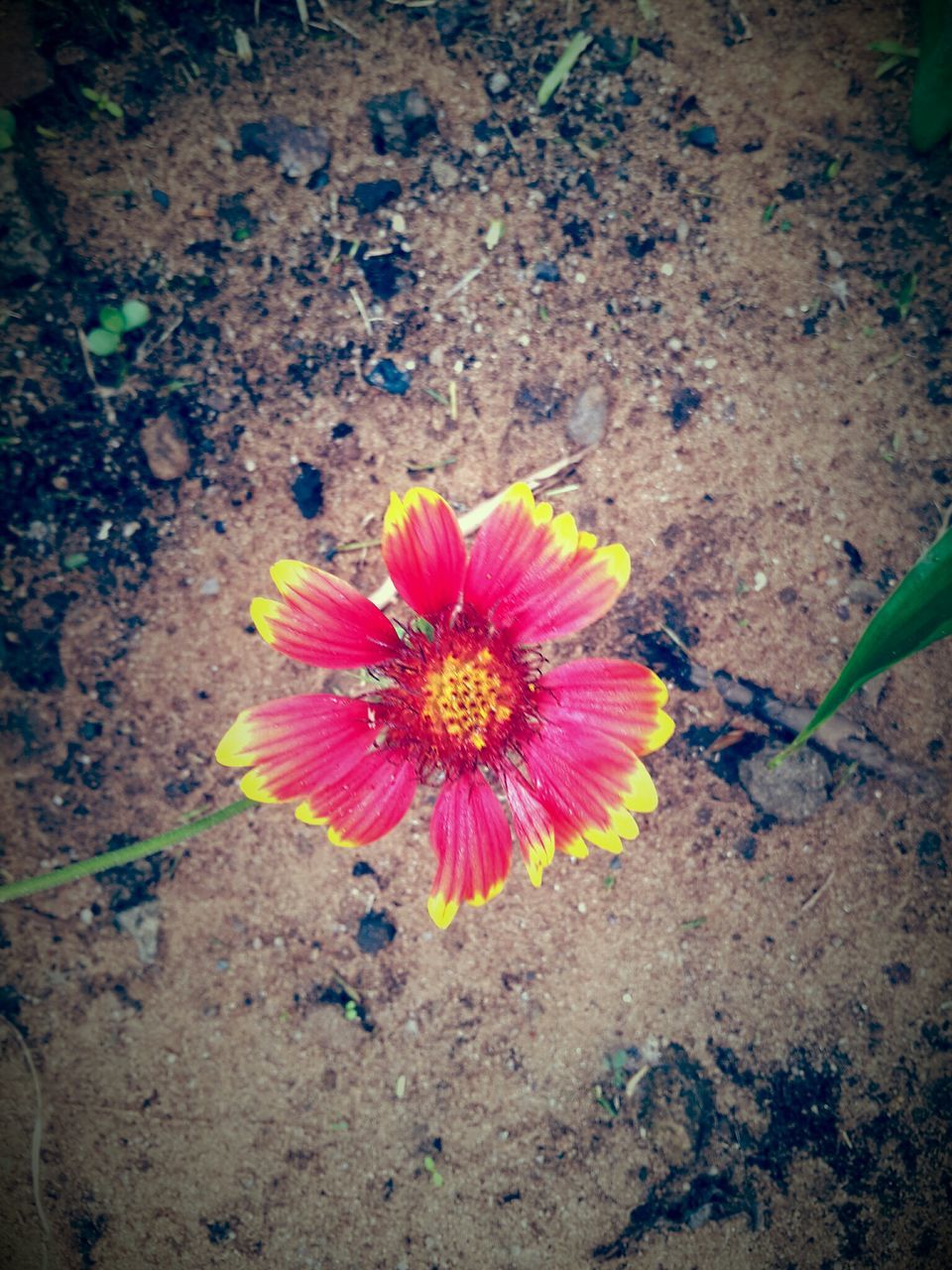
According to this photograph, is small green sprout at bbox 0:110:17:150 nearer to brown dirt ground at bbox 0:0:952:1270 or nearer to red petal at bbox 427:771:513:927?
brown dirt ground at bbox 0:0:952:1270

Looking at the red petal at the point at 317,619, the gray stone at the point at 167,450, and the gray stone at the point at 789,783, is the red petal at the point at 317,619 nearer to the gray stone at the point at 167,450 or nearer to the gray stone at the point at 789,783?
the gray stone at the point at 167,450

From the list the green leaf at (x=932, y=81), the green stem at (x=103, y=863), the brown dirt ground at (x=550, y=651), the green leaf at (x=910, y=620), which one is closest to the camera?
the green leaf at (x=910, y=620)

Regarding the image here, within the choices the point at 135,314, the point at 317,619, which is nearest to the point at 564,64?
the point at 135,314

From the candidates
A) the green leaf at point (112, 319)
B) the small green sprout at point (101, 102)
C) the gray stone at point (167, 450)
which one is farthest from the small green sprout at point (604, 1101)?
the small green sprout at point (101, 102)

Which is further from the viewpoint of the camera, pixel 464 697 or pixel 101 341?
pixel 101 341

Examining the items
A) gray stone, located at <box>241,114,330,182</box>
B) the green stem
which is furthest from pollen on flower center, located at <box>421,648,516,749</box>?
gray stone, located at <box>241,114,330,182</box>

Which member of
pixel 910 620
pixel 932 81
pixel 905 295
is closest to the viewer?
pixel 910 620

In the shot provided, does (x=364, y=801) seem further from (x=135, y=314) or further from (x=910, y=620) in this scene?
(x=135, y=314)
